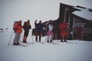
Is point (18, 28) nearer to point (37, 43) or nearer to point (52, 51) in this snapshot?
point (37, 43)

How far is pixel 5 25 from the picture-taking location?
330 centimetres

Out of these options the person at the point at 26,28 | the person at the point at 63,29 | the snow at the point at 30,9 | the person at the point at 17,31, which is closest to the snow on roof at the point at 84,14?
the snow at the point at 30,9

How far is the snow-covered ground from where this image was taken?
125 inches

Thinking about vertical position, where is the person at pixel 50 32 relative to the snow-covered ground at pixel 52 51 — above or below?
above

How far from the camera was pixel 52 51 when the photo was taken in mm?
3207

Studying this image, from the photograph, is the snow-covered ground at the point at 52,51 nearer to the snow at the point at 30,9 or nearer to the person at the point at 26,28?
the person at the point at 26,28

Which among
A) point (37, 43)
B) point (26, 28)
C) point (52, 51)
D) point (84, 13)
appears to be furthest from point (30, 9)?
point (84, 13)

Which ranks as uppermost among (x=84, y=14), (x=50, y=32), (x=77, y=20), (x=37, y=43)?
(x=84, y=14)

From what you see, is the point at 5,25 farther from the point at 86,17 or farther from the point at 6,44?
the point at 86,17

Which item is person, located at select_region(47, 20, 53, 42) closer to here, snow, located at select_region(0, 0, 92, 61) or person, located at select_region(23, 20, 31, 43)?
snow, located at select_region(0, 0, 92, 61)

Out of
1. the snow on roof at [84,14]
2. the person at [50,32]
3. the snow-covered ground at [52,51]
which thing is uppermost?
the snow on roof at [84,14]

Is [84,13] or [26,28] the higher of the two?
[84,13]

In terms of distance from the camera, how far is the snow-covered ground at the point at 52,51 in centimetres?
318

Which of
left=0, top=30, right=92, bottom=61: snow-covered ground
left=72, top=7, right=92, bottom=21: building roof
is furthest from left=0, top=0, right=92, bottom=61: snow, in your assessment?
left=72, top=7, right=92, bottom=21: building roof
